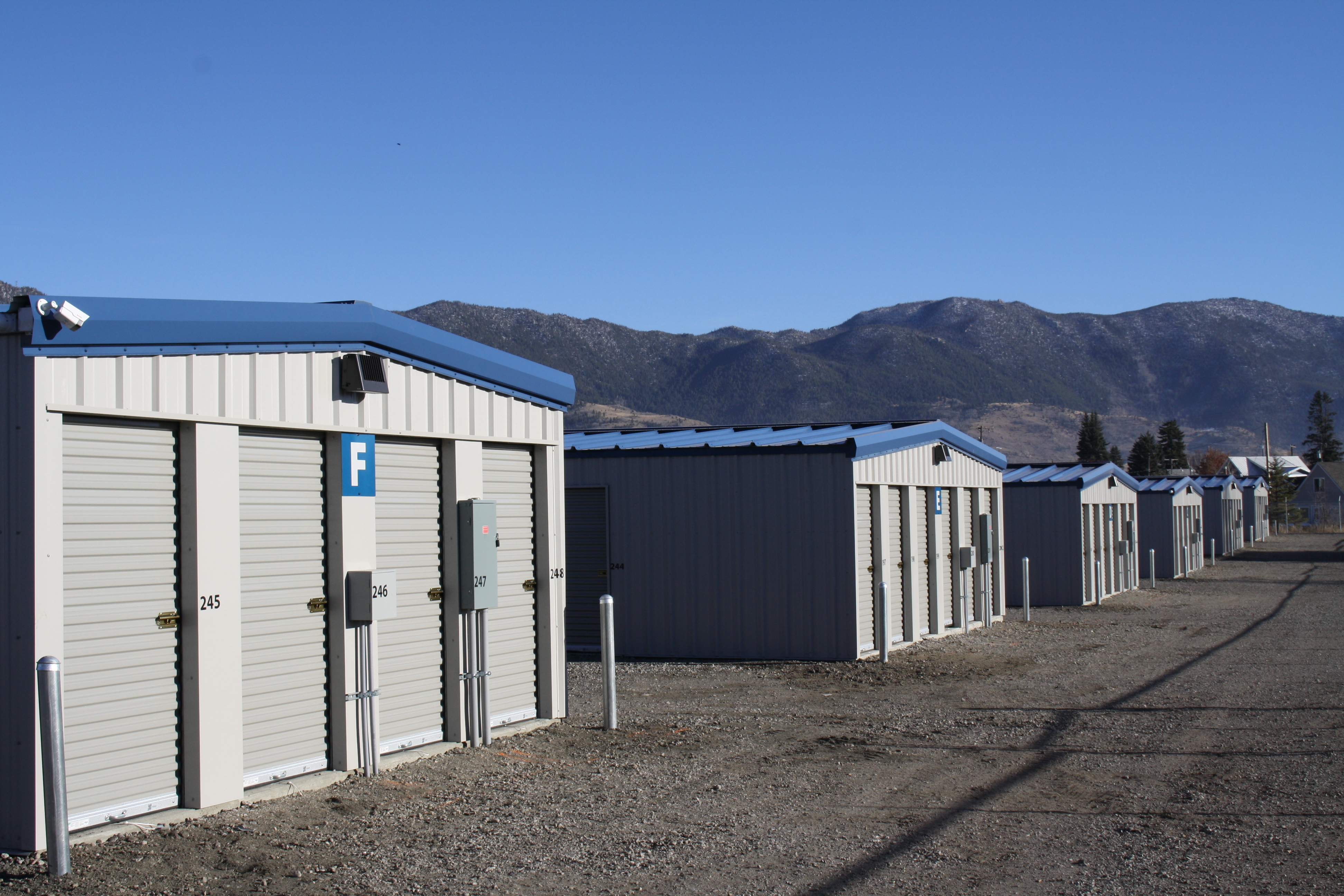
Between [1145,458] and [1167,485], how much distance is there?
79.6 meters

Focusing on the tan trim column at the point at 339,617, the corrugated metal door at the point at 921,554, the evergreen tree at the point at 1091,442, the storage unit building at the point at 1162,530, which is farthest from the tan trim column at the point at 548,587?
the evergreen tree at the point at 1091,442

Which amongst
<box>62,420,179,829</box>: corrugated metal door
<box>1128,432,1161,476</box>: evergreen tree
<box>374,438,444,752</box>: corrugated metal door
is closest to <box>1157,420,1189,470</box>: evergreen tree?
<box>1128,432,1161,476</box>: evergreen tree

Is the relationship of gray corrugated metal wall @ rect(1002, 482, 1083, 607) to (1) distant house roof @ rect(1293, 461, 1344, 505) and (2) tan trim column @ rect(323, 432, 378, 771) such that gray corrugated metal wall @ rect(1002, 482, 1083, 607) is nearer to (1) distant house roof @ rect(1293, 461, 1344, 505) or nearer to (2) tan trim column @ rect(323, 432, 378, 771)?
(2) tan trim column @ rect(323, 432, 378, 771)

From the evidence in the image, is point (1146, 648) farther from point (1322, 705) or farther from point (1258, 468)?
point (1258, 468)

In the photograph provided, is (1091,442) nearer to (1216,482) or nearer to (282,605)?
(1216,482)

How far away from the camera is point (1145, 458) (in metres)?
110

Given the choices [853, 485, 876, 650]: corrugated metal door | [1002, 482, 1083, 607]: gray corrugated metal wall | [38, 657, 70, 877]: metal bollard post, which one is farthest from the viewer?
[1002, 482, 1083, 607]: gray corrugated metal wall

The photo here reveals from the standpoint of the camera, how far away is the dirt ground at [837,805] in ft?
19.4

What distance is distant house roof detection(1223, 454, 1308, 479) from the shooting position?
5069 inches

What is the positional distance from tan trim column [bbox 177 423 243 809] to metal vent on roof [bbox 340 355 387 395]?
0.98 meters

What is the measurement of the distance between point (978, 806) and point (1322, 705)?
5.55 m

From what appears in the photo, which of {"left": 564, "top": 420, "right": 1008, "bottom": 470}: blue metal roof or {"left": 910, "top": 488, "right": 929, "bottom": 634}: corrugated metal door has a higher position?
{"left": 564, "top": 420, "right": 1008, "bottom": 470}: blue metal roof

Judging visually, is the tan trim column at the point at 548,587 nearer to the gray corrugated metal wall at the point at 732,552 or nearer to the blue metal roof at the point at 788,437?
the gray corrugated metal wall at the point at 732,552

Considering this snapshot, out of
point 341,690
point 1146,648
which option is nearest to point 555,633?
point 341,690
